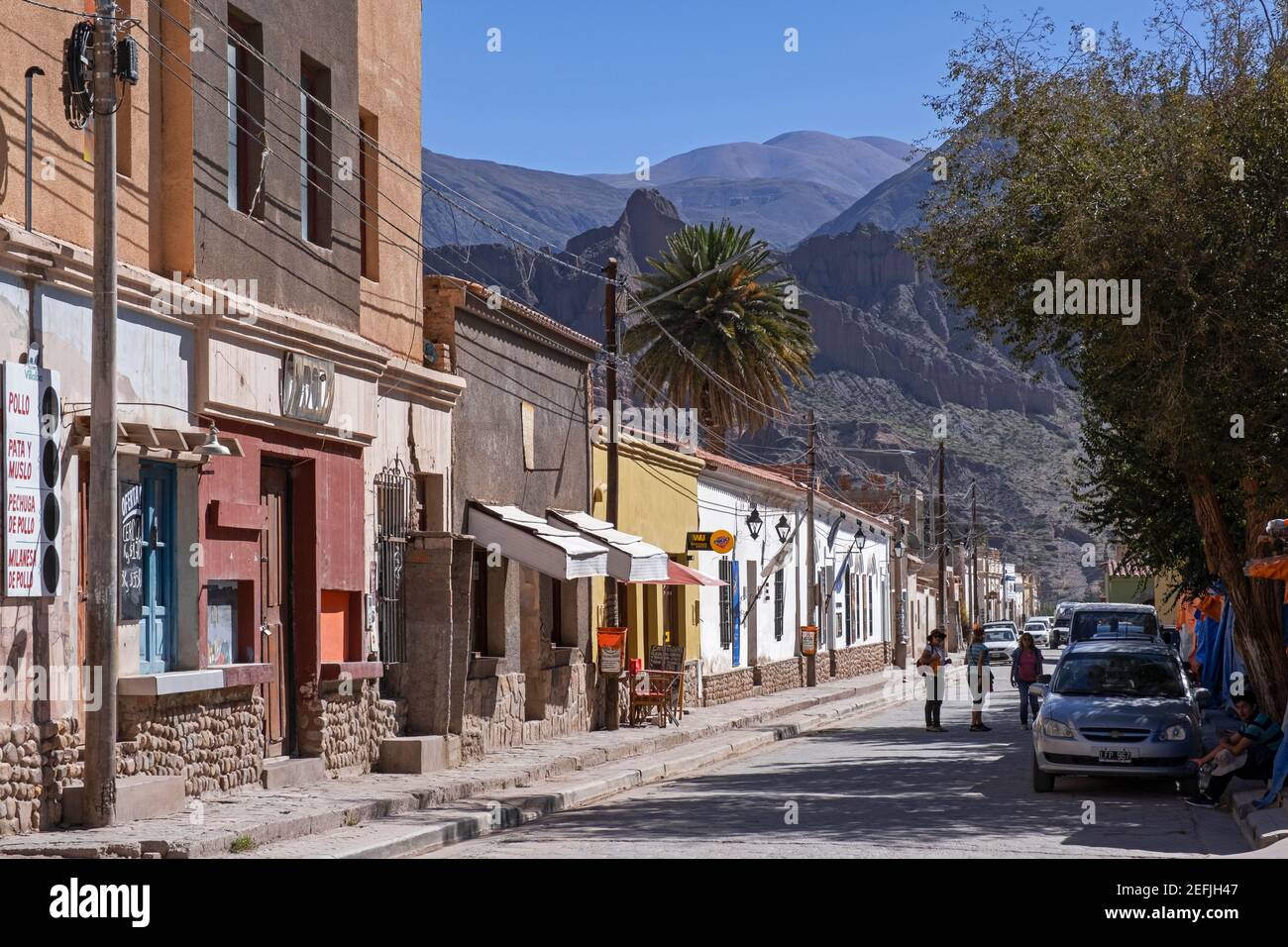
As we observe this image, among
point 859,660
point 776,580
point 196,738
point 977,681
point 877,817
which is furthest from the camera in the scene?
point 859,660

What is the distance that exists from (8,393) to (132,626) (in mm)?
2717

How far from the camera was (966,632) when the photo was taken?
298ft

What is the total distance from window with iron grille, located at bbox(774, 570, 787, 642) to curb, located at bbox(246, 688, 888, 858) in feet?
49.4

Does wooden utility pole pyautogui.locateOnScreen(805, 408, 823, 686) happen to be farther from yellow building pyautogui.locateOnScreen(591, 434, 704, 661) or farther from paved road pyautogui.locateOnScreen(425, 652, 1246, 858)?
paved road pyautogui.locateOnScreen(425, 652, 1246, 858)

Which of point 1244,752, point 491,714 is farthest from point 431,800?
point 1244,752

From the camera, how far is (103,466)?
1313 centimetres

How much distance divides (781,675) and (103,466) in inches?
1248

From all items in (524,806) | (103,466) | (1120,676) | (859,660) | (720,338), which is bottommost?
(859,660)

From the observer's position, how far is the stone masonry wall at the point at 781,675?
41.1 metres

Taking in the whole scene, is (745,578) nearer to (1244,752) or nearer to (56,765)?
(1244,752)

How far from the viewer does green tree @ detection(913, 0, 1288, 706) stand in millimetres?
16375
